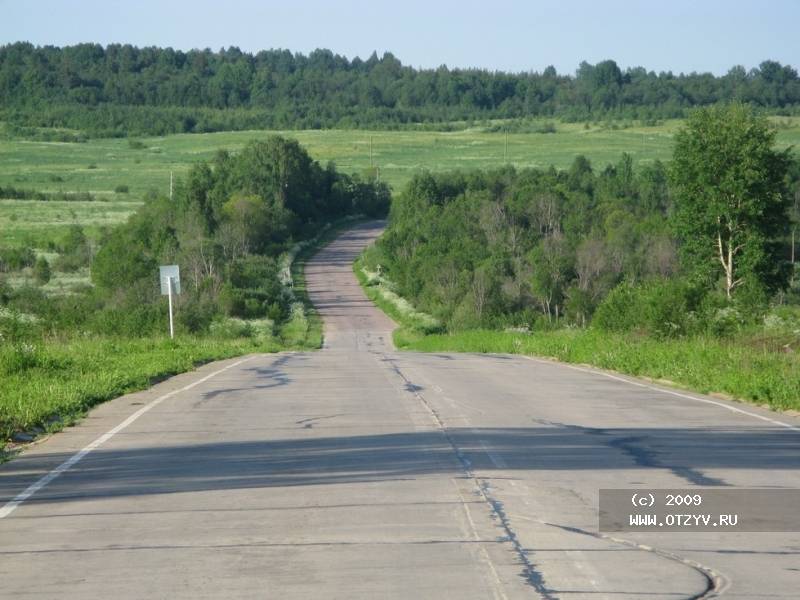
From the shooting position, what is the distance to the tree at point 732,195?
161 feet

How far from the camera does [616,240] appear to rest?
3209 inches

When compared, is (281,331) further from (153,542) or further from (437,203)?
(153,542)

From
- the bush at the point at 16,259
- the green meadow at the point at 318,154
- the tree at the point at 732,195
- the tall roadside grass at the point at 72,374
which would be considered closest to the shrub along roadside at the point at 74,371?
the tall roadside grass at the point at 72,374

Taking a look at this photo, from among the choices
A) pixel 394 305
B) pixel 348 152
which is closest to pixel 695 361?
pixel 394 305

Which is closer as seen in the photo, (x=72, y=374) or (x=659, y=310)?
(x=72, y=374)

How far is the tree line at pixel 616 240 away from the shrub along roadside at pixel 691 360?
2.13 m

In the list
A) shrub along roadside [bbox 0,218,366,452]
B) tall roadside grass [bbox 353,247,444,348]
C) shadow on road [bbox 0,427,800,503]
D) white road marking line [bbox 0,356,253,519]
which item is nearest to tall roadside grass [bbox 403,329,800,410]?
shadow on road [bbox 0,427,800,503]

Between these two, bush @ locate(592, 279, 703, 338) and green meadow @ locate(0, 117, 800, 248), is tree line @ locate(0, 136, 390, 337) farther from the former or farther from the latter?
bush @ locate(592, 279, 703, 338)

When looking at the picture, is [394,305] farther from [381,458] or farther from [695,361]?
[381,458]

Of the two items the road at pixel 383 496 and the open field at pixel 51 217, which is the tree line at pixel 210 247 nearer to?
the open field at pixel 51 217

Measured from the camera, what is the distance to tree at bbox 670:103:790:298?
161 feet

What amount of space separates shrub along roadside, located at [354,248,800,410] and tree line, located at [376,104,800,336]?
7.00ft

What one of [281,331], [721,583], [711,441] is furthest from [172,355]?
[281,331]

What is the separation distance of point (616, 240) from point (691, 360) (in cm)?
5839
